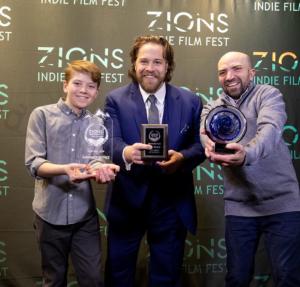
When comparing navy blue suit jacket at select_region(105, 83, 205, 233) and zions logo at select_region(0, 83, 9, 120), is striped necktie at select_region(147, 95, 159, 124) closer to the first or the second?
navy blue suit jacket at select_region(105, 83, 205, 233)

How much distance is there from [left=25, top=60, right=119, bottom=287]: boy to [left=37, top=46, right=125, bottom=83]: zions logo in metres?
0.78

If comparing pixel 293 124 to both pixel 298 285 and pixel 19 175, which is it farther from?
pixel 19 175

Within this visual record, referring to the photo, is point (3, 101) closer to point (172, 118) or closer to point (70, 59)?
point (70, 59)

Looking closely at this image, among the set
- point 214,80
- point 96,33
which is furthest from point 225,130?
point 96,33

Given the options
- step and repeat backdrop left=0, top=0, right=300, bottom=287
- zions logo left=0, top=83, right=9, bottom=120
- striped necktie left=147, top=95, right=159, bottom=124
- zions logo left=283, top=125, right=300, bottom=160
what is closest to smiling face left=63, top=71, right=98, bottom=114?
striped necktie left=147, top=95, right=159, bottom=124

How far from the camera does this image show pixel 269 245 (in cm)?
191

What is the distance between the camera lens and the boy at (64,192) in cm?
178

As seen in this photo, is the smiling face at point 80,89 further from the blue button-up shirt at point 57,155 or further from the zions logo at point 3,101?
the zions logo at point 3,101

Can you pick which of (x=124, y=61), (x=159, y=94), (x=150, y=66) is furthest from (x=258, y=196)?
(x=124, y=61)

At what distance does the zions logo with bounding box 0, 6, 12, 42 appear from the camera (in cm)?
257

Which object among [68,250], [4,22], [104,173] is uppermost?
[4,22]

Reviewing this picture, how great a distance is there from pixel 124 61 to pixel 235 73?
0.92 metres

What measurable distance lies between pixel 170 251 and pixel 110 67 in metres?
1.25

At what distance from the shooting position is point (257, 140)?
5.53ft
